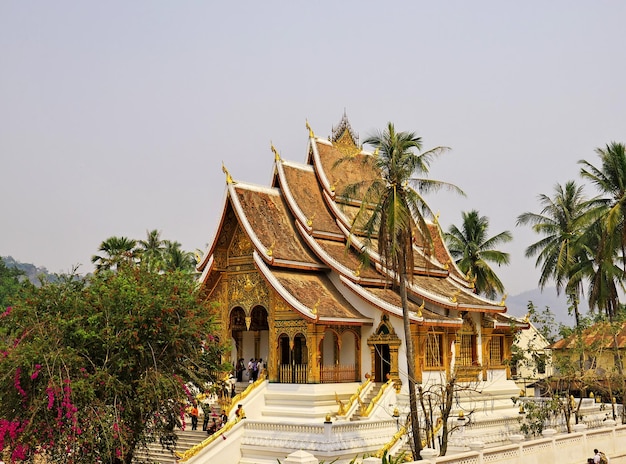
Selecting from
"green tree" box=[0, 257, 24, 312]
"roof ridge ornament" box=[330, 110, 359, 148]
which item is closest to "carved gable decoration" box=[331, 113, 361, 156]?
"roof ridge ornament" box=[330, 110, 359, 148]

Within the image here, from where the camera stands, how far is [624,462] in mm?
20438

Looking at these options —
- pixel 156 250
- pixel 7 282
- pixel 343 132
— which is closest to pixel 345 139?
pixel 343 132

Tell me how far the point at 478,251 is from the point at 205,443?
21389mm

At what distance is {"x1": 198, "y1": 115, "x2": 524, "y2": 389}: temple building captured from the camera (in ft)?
77.3

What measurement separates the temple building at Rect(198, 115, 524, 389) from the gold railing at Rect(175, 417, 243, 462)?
3.15m

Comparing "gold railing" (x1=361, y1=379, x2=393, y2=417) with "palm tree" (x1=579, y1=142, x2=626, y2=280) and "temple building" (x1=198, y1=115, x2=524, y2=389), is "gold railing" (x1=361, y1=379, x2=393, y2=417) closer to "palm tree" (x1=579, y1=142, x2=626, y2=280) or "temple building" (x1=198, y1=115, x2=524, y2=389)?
"temple building" (x1=198, y1=115, x2=524, y2=389)

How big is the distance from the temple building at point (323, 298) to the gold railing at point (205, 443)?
3152mm

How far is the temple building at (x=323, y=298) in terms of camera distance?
23547mm

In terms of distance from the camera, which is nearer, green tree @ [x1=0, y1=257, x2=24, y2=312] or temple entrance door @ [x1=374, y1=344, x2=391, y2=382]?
temple entrance door @ [x1=374, y1=344, x2=391, y2=382]

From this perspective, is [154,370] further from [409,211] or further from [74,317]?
[409,211]

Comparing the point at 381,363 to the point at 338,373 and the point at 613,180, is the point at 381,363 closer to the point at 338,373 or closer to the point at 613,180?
the point at 338,373

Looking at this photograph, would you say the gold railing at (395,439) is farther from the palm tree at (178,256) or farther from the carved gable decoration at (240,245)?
the palm tree at (178,256)

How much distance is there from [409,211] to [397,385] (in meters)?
5.49

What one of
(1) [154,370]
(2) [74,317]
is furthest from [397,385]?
(2) [74,317]
